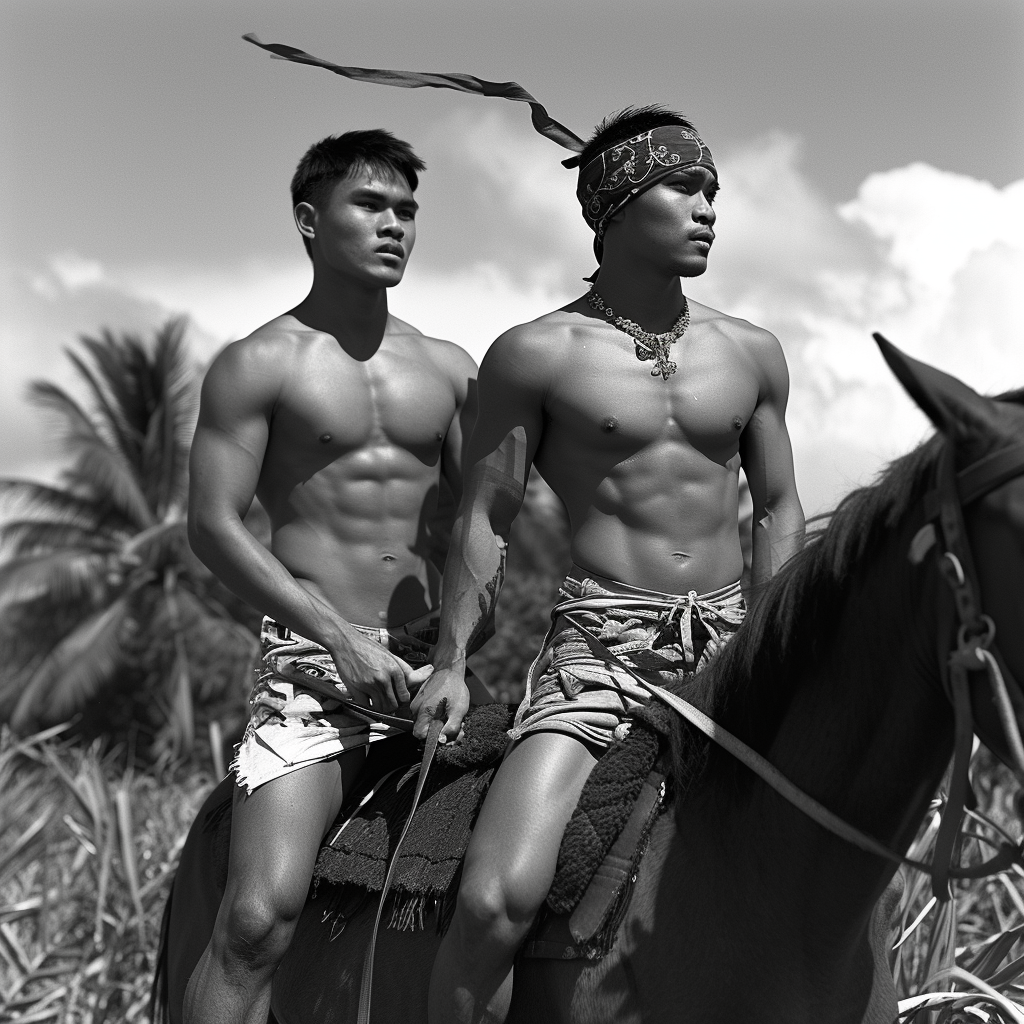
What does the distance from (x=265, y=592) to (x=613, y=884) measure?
1430 mm

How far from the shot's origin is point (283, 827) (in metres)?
3.71

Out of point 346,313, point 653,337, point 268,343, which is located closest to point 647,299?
point 653,337

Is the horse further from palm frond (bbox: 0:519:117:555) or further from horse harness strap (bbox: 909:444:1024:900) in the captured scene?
palm frond (bbox: 0:519:117:555)

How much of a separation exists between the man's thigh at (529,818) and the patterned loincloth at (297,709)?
0.80 m

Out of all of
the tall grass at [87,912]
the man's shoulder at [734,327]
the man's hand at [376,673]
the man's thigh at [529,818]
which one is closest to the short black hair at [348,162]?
the man's shoulder at [734,327]

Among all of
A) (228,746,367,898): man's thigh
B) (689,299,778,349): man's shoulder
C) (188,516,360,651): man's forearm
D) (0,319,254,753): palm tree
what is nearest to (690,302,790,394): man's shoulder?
(689,299,778,349): man's shoulder

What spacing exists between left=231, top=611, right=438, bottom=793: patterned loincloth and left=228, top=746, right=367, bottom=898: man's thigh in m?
0.04

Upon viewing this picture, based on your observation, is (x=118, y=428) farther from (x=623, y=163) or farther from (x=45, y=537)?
(x=623, y=163)

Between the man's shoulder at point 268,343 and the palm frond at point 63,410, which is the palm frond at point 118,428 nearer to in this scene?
the palm frond at point 63,410

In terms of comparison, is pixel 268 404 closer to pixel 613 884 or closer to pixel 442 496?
pixel 442 496

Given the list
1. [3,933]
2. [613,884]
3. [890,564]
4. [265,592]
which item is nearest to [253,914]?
[265,592]

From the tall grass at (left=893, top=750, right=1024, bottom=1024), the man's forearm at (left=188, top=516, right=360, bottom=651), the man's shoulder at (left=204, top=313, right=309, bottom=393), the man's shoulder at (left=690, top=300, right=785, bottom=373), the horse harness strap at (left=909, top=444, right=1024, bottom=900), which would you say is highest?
the man's shoulder at (left=690, top=300, right=785, bottom=373)

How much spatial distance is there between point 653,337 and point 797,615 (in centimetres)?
115

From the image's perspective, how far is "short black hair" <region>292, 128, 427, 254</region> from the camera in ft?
14.6
